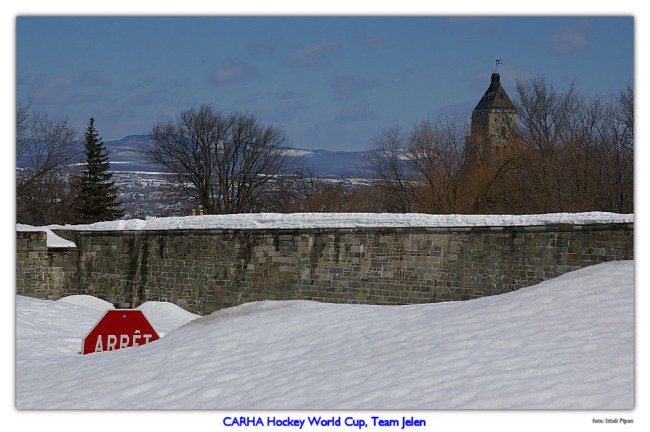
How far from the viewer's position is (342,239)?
20.9 m

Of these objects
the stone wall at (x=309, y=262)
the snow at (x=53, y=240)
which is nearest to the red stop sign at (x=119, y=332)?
the stone wall at (x=309, y=262)

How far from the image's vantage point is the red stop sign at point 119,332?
11.8 meters

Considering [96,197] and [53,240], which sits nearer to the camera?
[53,240]

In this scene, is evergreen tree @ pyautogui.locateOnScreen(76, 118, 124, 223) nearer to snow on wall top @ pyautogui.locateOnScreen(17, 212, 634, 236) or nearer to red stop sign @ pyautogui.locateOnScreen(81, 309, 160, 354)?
snow on wall top @ pyautogui.locateOnScreen(17, 212, 634, 236)

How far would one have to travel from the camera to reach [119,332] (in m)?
11.7

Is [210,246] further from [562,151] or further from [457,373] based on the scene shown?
[457,373]

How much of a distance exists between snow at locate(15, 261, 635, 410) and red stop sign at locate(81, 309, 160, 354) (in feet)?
1.08

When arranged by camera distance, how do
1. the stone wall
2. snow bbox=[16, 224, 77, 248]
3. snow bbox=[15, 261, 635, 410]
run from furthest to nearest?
snow bbox=[16, 224, 77, 248] → the stone wall → snow bbox=[15, 261, 635, 410]

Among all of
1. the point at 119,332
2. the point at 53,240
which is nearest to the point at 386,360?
the point at 119,332

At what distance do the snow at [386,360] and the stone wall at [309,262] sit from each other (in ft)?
24.4

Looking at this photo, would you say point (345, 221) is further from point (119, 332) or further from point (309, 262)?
point (119, 332)

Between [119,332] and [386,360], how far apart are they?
393cm

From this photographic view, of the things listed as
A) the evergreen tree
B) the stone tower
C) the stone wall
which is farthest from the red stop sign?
the stone tower

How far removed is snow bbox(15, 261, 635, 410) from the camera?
769 centimetres
